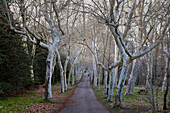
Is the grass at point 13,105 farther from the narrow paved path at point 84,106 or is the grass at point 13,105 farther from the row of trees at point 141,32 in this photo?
the row of trees at point 141,32

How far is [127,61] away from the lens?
10.3 meters

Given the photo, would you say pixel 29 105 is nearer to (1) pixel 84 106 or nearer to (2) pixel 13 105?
(2) pixel 13 105

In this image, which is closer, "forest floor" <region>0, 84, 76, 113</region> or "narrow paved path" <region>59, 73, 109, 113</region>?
"forest floor" <region>0, 84, 76, 113</region>

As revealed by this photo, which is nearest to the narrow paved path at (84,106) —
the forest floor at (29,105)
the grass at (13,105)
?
the forest floor at (29,105)

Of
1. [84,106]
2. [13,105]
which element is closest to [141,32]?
[84,106]

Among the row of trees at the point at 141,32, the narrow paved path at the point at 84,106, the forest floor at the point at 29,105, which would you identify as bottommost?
the narrow paved path at the point at 84,106

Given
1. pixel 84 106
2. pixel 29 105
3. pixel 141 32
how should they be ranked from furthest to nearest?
pixel 84 106
pixel 29 105
pixel 141 32

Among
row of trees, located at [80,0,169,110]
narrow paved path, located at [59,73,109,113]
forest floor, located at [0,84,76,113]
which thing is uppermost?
row of trees, located at [80,0,169,110]

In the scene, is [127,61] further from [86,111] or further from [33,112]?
[33,112]

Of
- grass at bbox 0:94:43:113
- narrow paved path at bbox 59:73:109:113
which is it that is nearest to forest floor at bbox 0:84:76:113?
grass at bbox 0:94:43:113

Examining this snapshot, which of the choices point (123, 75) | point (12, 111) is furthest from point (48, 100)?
point (123, 75)

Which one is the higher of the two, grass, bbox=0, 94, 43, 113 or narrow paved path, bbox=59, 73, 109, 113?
grass, bbox=0, 94, 43, 113

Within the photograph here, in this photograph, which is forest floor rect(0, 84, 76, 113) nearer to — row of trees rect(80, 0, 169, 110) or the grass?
the grass

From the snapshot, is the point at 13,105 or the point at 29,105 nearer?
the point at 13,105
